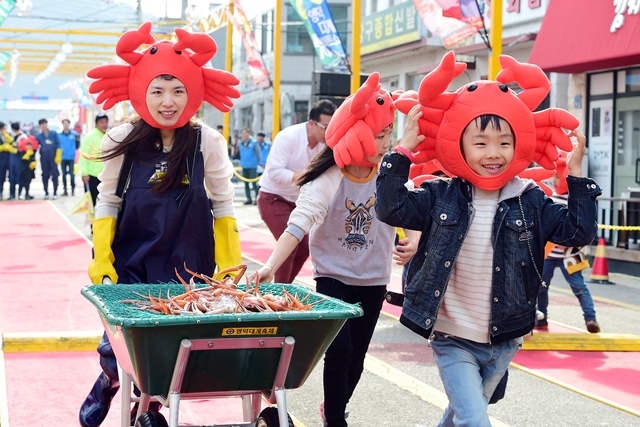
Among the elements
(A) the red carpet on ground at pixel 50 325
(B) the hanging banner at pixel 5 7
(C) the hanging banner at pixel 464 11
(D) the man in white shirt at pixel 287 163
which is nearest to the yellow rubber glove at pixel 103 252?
(A) the red carpet on ground at pixel 50 325

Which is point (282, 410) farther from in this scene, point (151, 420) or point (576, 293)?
point (576, 293)

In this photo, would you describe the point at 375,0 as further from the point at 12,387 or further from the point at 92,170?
the point at 12,387

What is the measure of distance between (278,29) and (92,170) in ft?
30.0

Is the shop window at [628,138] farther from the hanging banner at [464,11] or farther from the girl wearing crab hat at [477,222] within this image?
the girl wearing crab hat at [477,222]

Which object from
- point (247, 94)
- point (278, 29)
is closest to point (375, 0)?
point (278, 29)

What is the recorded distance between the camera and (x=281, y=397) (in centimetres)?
405

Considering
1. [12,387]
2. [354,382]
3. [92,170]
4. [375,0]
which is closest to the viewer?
[354,382]

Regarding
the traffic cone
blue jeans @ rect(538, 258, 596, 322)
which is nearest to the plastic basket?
blue jeans @ rect(538, 258, 596, 322)

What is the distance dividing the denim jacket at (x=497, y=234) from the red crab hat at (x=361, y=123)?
0.71 metres

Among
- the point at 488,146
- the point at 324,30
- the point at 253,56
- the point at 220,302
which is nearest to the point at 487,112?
the point at 488,146

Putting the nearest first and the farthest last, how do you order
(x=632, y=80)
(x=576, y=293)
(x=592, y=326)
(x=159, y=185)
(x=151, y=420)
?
1. (x=151, y=420)
2. (x=159, y=185)
3. (x=592, y=326)
4. (x=576, y=293)
5. (x=632, y=80)

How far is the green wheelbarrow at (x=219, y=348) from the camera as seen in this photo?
3.70m

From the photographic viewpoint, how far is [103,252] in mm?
4949

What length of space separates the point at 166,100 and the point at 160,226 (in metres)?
0.62
